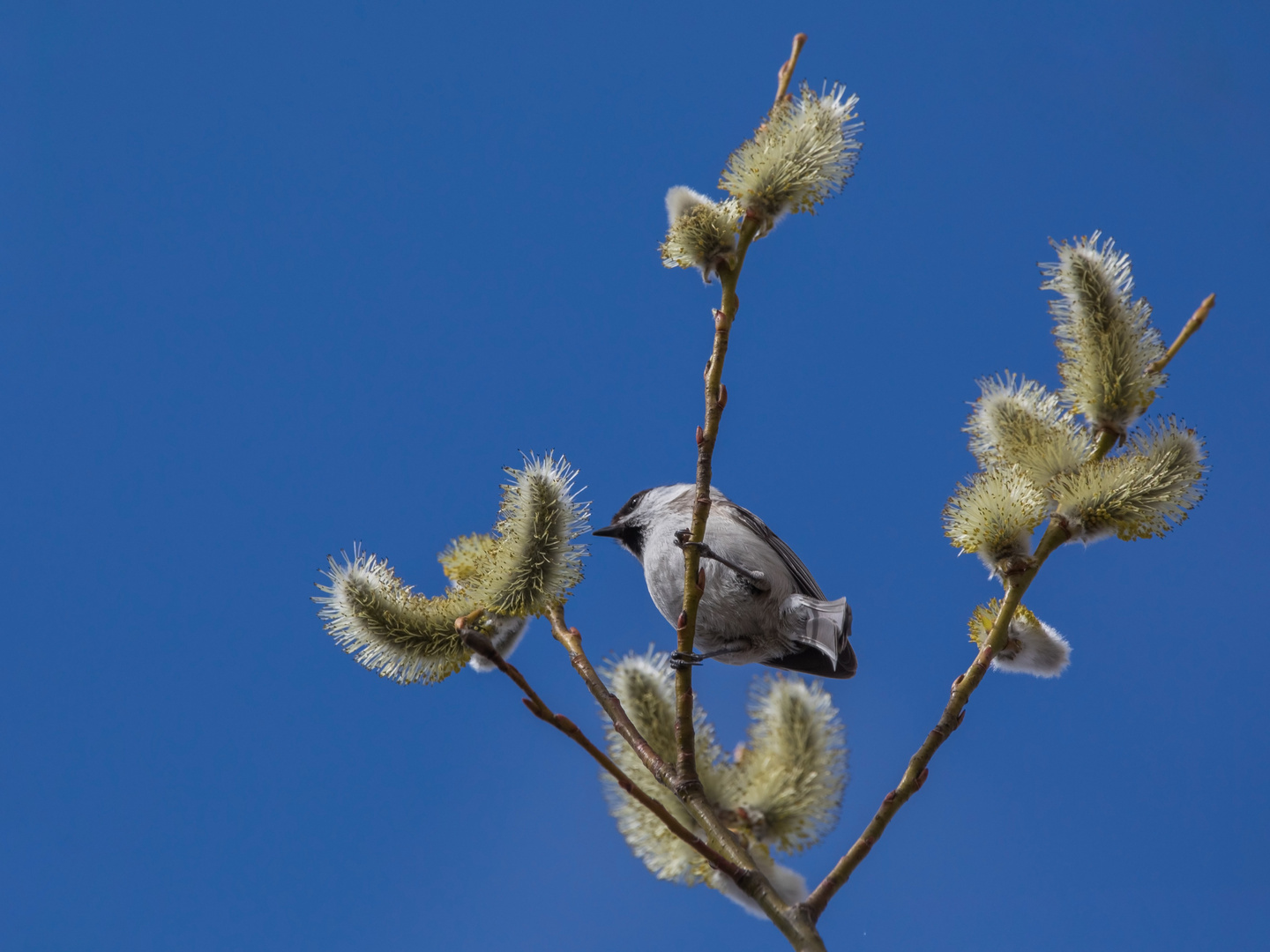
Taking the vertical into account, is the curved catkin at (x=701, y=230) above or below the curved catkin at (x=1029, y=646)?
above

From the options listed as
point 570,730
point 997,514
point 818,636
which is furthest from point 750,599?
point 570,730

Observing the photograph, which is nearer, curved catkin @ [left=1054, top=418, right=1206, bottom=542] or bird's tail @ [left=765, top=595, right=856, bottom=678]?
curved catkin @ [left=1054, top=418, right=1206, bottom=542]

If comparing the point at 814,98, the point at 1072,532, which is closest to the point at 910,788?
the point at 1072,532

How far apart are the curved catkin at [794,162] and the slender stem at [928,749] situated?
33.9 inches

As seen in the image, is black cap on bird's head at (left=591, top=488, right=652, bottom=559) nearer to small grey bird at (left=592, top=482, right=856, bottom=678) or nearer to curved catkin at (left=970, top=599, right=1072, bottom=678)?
small grey bird at (left=592, top=482, right=856, bottom=678)

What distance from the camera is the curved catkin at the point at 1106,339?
193cm

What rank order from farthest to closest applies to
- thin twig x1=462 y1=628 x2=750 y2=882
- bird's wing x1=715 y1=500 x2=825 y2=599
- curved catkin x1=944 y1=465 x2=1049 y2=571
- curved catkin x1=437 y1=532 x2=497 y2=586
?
bird's wing x1=715 y1=500 x2=825 y2=599
curved catkin x1=437 y1=532 x2=497 y2=586
curved catkin x1=944 y1=465 x2=1049 y2=571
thin twig x1=462 y1=628 x2=750 y2=882

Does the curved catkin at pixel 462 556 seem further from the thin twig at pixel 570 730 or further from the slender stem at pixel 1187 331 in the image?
the slender stem at pixel 1187 331

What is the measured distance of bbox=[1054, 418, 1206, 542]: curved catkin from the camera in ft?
6.13

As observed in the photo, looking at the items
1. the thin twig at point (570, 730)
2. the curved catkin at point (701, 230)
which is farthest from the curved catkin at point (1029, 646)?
the curved catkin at point (701, 230)

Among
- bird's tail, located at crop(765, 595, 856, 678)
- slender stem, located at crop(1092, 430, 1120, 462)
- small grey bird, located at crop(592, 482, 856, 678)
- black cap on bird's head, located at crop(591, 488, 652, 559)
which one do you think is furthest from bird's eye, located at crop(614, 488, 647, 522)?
→ slender stem, located at crop(1092, 430, 1120, 462)

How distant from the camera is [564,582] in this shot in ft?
6.27

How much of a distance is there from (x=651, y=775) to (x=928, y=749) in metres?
0.67

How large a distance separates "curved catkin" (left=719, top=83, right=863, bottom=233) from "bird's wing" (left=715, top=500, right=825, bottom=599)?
1.39 meters
